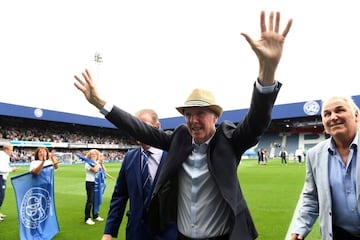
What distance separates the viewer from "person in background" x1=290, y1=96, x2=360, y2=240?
81.7 inches

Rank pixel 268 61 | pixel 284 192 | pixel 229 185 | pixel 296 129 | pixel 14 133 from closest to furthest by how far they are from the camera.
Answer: pixel 268 61
pixel 229 185
pixel 284 192
pixel 14 133
pixel 296 129

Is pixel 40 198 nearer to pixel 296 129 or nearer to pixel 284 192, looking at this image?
pixel 284 192

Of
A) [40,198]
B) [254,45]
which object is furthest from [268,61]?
[40,198]

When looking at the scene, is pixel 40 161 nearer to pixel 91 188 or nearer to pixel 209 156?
pixel 91 188

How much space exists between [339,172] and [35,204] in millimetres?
5239

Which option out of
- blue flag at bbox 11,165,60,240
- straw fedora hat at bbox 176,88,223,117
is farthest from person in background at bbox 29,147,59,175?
straw fedora hat at bbox 176,88,223,117

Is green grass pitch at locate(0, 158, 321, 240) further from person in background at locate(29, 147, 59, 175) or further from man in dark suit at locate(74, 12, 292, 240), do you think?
man in dark suit at locate(74, 12, 292, 240)

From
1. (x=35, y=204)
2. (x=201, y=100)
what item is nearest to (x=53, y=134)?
(x=35, y=204)

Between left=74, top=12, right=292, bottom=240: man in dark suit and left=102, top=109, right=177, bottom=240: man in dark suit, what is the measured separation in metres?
0.36

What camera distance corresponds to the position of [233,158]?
1.99 m

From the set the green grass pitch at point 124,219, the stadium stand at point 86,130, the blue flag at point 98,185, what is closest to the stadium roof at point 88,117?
the stadium stand at point 86,130

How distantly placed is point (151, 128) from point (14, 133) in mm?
48604

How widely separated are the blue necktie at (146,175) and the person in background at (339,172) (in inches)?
51.8

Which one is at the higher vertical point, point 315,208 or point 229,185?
point 229,185
